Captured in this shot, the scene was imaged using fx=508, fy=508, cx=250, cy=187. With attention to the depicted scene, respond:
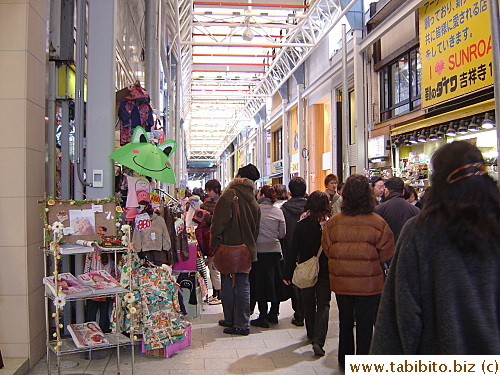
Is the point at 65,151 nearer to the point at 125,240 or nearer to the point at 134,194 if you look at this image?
the point at 134,194

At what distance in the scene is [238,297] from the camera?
5.13 metres

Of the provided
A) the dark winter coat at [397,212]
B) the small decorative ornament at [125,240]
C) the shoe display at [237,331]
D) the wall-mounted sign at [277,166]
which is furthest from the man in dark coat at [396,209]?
the wall-mounted sign at [277,166]

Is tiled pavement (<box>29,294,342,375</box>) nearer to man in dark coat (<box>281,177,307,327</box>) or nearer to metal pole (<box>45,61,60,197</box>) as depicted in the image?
man in dark coat (<box>281,177,307,327</box>)

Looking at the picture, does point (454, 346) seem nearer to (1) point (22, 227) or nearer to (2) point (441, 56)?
(1) point (22, 227)

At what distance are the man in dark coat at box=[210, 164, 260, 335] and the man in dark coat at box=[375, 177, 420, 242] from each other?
1272mm

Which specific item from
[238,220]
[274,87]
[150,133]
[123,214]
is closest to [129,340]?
[123,214]

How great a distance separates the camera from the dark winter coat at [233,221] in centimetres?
503

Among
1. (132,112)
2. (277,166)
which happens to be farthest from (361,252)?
(277,166)

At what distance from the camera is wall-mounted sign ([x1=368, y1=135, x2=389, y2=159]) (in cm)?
1080

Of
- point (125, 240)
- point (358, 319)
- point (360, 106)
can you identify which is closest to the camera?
point (358, 319)

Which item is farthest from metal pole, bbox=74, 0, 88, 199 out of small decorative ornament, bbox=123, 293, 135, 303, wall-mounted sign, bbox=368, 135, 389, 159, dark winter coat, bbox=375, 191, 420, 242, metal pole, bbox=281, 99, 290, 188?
metal pole, bbox=281, 99, 290, 188

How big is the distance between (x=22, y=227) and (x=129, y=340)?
124 centimetres

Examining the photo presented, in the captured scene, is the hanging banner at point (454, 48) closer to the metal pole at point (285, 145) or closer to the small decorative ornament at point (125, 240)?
the small decorative ornament at point (125, 240)

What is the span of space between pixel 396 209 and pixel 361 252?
4.62ft
